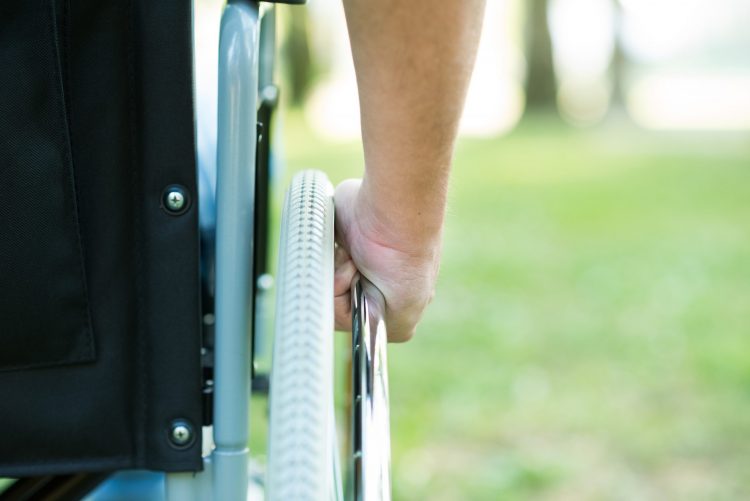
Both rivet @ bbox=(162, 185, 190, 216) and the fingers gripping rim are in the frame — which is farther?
rivet @ bbox=(162, 185, 190, 216)

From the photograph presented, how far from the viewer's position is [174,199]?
1066 mm

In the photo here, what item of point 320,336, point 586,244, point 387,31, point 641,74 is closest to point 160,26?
point 387,31

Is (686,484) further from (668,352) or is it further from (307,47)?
(307,47)

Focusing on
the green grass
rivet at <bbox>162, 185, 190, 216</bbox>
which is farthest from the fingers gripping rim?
the green grass

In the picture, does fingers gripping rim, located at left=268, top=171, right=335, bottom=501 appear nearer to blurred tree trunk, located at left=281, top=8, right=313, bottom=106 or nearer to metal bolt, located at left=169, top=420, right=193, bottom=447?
metal bolt, located at left=169, top=420, right=193, bottom=447

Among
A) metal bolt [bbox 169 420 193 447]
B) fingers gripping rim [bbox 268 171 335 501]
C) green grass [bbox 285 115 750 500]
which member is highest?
fingers gripping rim [bbox 268 171 335 501]

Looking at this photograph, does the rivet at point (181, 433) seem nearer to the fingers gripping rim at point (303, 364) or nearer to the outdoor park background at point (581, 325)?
the fingers gripping rim at point (303, 364)

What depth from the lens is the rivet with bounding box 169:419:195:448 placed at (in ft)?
3.63

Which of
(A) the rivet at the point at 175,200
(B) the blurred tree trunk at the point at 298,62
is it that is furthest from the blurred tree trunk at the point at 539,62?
(A) the rivet at the point at 175,200

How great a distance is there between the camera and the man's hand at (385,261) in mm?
1074

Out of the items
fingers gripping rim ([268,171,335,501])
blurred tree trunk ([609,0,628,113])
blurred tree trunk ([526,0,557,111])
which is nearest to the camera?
fingers gripping rim ([268,171,335,501])

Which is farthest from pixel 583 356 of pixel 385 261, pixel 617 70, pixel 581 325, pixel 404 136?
pixel 617 70

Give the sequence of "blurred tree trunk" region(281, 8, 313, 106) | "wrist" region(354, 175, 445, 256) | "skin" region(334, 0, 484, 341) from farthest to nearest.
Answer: "blurred tree trunk" region(281, 8, 313, 106) → "wrist" region(354, 175, 445, 256) → "skin" region(334, 0, 484, 341)

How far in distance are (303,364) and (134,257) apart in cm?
29
